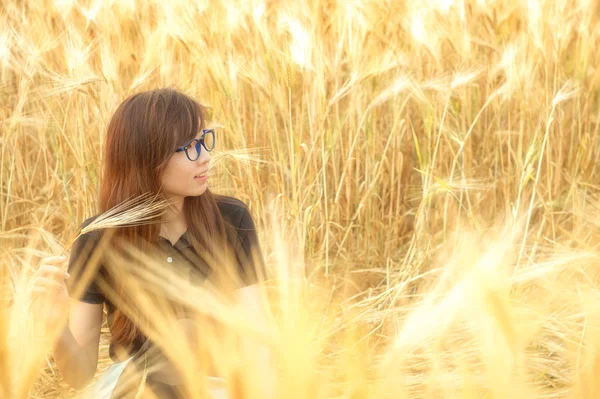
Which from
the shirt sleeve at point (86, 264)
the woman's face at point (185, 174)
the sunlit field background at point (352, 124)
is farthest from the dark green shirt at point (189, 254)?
the sunlit field background at point (352, 124)

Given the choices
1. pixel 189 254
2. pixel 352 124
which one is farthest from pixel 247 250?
pixel 352 124

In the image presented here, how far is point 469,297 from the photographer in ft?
2.33

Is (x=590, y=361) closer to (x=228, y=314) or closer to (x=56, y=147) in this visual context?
(x=228, y=314)

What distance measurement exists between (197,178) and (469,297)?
685 millimetres

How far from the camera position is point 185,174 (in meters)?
1.29

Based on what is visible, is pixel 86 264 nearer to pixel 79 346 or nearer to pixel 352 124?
pixel 79 346

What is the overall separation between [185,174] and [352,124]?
0.99 metres

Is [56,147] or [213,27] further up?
[213,27]

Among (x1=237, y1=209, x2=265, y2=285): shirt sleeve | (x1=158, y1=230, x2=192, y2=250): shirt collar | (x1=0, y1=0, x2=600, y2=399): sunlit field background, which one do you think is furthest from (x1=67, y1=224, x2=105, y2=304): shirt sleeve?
(x1=0, y1=0, x2=600, y2=399): sunlit field background

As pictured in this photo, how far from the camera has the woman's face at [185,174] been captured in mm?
1292

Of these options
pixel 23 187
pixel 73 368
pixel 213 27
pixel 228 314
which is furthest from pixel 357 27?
pixel 228 314

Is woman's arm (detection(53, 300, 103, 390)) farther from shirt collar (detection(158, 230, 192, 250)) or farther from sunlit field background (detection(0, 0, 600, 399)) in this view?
sunlit field background (detection(0, 0, 600, 399))

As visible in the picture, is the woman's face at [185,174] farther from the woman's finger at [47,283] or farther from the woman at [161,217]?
the woman's finger at [47,283]

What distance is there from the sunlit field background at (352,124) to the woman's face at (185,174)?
1.16 ft
